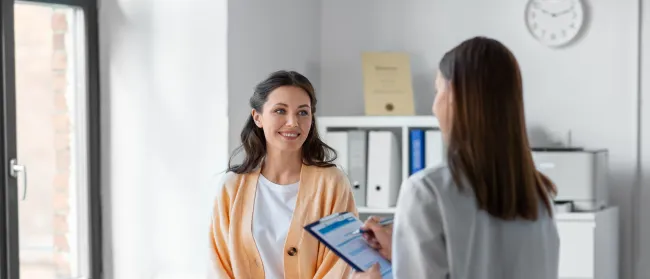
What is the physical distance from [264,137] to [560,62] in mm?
2085

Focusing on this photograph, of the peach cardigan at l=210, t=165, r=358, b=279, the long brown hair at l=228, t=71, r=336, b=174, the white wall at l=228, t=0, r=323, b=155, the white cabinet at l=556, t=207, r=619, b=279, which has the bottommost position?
the white cabinet at l=556, t=207, r=619, b=279

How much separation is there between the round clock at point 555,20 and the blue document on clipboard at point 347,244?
2462mm

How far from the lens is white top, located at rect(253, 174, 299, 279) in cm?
224

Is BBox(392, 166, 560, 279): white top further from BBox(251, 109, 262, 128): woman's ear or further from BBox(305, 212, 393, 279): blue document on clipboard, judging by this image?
BBox(251, 109, 262, 128): woman's ear

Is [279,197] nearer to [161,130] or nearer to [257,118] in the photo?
[257,118]

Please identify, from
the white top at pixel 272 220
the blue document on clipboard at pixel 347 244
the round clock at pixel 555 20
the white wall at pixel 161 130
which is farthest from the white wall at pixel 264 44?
the blue document on clipboard at pixel 347 244

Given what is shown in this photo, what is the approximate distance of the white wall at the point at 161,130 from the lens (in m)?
3.59

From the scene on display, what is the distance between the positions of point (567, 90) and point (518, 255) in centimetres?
258

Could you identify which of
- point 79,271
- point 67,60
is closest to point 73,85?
point 67,60

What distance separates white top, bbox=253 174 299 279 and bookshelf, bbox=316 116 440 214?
1718 mm

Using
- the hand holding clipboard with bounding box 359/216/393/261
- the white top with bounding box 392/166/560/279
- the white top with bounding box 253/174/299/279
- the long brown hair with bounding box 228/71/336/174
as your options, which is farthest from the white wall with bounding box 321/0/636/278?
the white top with bounding box 392/166/560/279

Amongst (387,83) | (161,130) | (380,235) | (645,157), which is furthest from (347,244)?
(645,157)

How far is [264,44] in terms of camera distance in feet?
12.7

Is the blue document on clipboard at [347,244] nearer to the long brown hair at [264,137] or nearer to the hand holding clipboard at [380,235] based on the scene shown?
the hand holding clipboard at [380,235]
